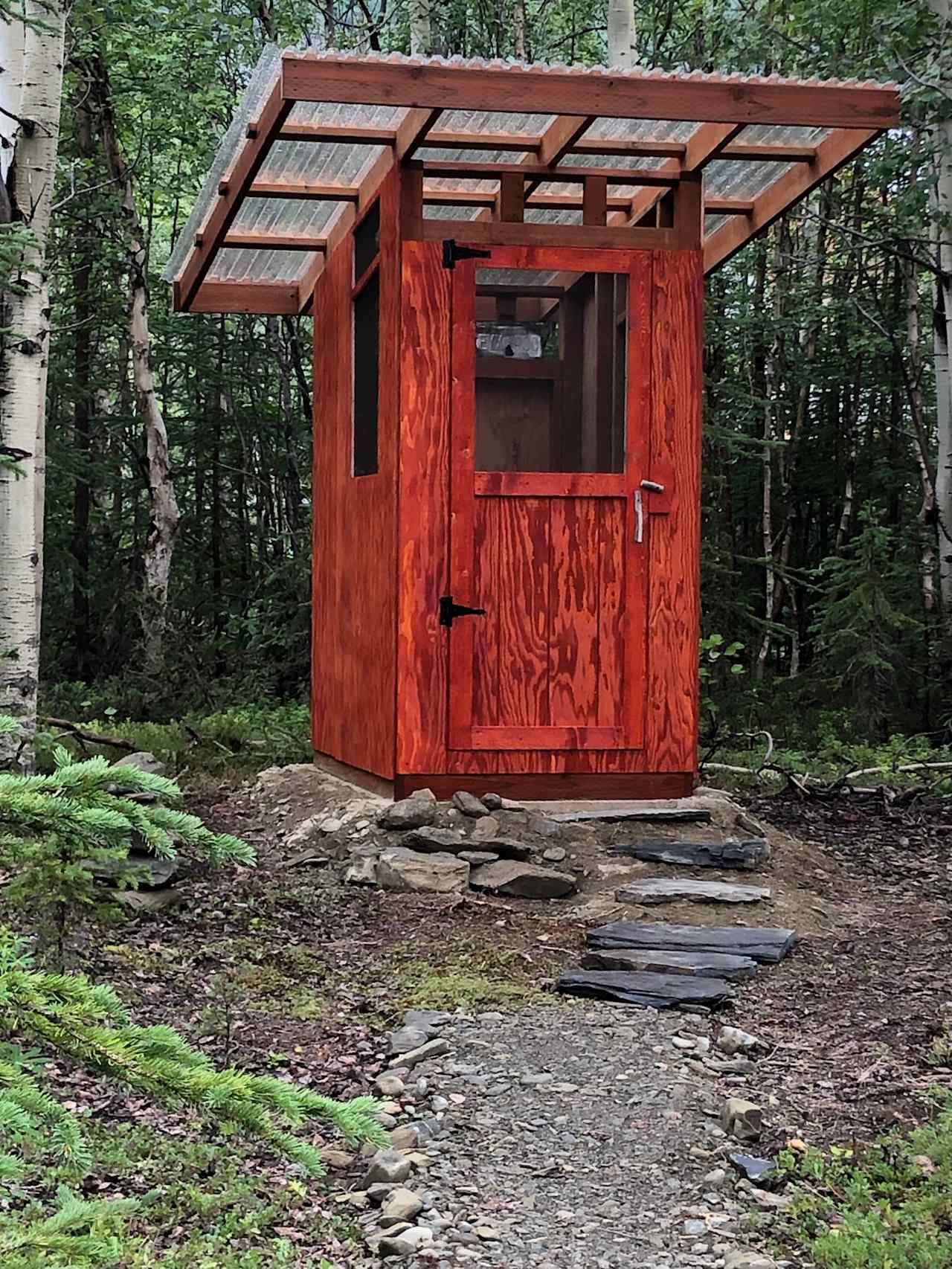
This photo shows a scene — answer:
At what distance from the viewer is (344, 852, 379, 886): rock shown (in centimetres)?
662

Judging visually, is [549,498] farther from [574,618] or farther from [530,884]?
[530,884]

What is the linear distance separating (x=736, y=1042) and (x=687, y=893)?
5.98 ft

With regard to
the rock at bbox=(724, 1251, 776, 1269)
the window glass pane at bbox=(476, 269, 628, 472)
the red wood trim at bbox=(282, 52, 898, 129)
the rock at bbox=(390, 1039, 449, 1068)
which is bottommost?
the rock at bbox=(724, 1251, 776, 1269)

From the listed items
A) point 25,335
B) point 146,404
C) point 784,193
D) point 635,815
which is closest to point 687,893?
point 635,815

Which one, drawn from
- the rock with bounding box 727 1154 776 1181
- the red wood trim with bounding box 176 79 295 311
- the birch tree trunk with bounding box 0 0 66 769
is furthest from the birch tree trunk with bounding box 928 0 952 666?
the rock with bounding box 727 1154 776 1181

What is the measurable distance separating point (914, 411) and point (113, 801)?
497 inches

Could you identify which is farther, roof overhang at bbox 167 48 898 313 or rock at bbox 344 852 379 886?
rock at bbox 344 852 379 886

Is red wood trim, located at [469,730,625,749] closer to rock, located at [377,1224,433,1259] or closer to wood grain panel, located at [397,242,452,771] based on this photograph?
wood grain panel, located at [397,242,452,771]

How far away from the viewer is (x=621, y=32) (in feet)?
A: 45.6

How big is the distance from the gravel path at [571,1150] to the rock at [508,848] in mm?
2008

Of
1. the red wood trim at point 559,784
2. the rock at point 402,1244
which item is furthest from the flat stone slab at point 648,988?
the red wood trim at point 559,784

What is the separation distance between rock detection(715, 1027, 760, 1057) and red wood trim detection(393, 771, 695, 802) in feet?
9.91

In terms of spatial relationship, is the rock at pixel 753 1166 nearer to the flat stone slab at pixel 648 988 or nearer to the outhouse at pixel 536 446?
the flat stone slab at pixel 648 988

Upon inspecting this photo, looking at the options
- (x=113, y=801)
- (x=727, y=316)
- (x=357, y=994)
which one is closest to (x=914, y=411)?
(x=727, y=316)
